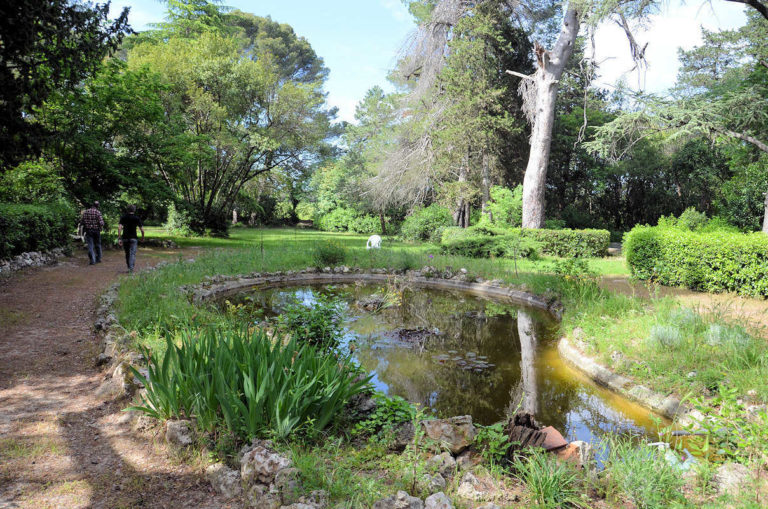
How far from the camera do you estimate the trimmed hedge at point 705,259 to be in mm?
6859

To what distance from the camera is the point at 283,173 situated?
72.3 feet

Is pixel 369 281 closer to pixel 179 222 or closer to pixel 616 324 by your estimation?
pixel 616 324

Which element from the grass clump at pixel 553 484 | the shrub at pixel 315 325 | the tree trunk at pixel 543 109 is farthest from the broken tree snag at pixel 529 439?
the tree trunk at pixel 543 109

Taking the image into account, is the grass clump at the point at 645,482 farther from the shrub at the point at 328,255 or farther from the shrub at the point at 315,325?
the shrub at the point at 328,255

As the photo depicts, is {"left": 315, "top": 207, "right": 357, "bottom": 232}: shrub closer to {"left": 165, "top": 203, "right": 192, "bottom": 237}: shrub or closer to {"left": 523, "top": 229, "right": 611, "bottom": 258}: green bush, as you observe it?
{"left": 165, "top": 203, "right": 192, "bottom": 237}: shrub

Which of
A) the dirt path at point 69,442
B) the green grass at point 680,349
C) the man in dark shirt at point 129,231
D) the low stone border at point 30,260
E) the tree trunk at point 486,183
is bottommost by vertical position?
the dirt path at point 69,442

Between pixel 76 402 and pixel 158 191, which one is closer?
pixel 76 402

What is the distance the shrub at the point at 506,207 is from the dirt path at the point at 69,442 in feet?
45.4

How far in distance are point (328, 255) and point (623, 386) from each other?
7.50 metres

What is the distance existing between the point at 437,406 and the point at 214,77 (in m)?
16.7

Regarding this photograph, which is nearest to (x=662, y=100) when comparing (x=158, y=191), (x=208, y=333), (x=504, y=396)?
(x=504, y=396)

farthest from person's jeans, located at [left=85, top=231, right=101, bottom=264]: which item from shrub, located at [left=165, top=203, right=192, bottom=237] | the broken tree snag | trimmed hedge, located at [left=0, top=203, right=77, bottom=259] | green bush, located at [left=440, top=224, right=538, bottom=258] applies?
the broken tree snag

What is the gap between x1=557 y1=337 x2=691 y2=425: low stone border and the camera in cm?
355

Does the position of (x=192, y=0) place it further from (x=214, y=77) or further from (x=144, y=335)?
(x=144, y=335)
